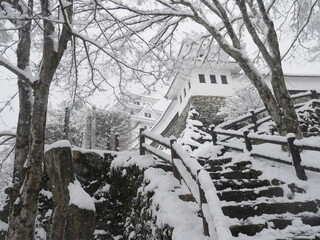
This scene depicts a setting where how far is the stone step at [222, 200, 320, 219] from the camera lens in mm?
4332

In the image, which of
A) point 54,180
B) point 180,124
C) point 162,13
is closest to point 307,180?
point 54,180

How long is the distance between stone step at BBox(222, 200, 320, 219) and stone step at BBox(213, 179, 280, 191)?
0.89 metres

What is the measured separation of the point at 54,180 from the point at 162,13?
684cm

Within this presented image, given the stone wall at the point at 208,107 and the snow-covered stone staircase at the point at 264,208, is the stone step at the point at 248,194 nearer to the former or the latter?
the snow-covered stone staircase at the point at 264,208

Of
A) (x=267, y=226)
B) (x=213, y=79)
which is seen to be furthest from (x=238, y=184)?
(x=213, y=79)

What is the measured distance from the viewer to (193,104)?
19.3 m

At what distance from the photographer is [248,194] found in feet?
16.2

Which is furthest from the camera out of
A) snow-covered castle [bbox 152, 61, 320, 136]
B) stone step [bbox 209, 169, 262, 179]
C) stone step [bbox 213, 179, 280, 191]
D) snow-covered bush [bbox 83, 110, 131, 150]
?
snow-covered castle [bbox 152, 61, 320, 136]

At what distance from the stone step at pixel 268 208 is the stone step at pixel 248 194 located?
1.46 ft

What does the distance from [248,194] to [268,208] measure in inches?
20.3

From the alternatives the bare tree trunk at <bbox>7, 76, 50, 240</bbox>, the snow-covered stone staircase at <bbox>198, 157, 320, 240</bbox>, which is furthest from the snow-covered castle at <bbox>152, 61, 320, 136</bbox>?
the bare tree trunk at <bbox>7, 76, 50, 240</bbox>

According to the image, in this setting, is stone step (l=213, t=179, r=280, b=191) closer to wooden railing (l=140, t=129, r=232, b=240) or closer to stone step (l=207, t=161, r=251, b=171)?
stone step (l=207, t=161, r=251, b=171)

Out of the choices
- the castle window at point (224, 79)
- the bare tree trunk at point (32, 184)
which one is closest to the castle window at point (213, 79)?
the castle window at point (224, 79)

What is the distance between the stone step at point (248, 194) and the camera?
4848 millimetres
